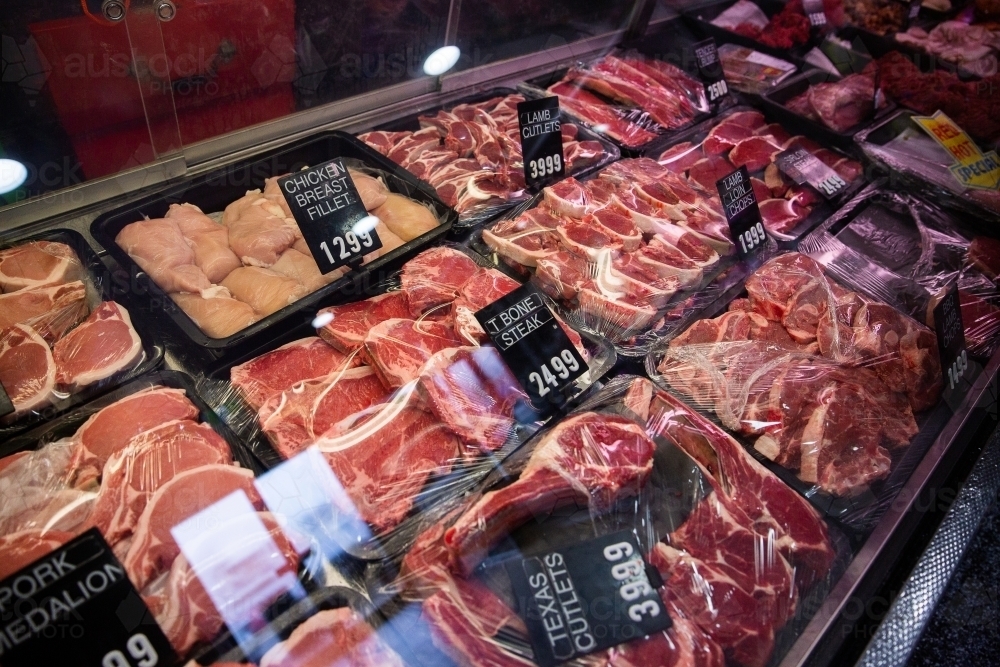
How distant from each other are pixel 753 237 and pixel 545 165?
1.01 metres

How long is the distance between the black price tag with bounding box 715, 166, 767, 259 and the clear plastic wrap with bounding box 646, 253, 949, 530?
157 mm

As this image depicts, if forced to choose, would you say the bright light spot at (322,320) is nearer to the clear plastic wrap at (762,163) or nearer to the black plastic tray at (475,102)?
the black plastic tray at (475,102)

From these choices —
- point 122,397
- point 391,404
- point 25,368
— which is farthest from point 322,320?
point 25,368

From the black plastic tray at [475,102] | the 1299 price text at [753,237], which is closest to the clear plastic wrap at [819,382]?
the 1299 price text at [753,237]

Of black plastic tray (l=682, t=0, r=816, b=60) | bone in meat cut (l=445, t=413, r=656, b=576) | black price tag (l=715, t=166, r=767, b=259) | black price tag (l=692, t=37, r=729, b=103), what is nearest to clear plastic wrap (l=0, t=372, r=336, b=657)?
bone in meat cut (l=445, t=413, r=656, b=576)

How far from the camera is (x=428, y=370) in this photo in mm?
2045

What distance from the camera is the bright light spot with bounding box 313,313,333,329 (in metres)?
2.30

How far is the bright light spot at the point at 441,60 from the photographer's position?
3.37 m

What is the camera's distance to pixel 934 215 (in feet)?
11.1

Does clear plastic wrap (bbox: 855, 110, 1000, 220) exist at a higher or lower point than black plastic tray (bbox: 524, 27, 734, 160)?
lower

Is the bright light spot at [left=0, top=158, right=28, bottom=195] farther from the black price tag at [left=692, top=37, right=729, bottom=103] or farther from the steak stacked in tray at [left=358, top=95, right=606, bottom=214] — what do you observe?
the black price tag at [left=692, top=37, right=729, bottom=103]

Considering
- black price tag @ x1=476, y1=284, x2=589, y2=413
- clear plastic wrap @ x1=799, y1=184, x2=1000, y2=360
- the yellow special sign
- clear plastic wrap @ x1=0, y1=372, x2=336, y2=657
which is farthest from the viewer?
the yellow special sign

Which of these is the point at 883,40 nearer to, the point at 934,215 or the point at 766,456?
the point at 934,215

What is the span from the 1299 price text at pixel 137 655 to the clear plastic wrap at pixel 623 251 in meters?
1.73
